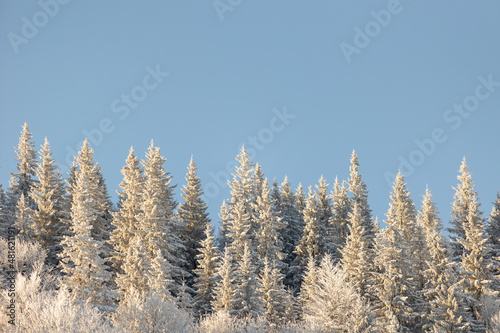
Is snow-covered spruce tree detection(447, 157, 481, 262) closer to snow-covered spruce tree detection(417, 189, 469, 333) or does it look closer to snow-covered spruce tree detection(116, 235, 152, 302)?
snow-covered spruce tree detection(417, 189, 469, 333)

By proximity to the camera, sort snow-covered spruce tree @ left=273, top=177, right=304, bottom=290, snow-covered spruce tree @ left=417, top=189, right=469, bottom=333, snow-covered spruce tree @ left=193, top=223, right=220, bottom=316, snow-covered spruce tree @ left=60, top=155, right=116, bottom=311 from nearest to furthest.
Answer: snow-covered spruce tree @ left=60, top=155, right=116, bottom=311 < snow-covered spruce tree @ left=417, top=189, right=469, bottom=333 < snow-covered spruce tree @ left=193, top=223, right=220, bottom=316 < snow-covered spruce tree @ left=273, top=177, right=304, bottom=290

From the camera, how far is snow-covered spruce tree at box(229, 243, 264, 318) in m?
42.4

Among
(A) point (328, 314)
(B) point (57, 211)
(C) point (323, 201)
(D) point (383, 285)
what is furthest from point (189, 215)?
(A) point (328, 314)

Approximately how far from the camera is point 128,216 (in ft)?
173

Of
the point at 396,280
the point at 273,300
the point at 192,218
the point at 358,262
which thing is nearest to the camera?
the point at 396,280

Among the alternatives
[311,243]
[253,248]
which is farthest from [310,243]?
[253,248]

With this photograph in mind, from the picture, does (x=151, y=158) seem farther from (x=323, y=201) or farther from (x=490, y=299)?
(x=490, y=299)

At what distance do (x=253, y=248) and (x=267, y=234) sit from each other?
11.3ft

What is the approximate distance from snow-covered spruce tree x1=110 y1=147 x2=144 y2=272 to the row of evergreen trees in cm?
14

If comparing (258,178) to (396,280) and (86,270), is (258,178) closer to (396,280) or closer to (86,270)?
(396,280)

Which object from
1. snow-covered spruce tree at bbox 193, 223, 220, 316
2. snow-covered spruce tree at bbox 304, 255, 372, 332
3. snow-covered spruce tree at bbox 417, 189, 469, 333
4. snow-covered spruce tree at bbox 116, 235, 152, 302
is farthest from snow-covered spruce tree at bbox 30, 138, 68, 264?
snow-covered spruce tree at bbox 417, 189, 469, 333

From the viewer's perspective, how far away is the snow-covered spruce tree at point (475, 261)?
154 ft

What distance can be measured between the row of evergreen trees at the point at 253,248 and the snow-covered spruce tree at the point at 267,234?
0.46ft

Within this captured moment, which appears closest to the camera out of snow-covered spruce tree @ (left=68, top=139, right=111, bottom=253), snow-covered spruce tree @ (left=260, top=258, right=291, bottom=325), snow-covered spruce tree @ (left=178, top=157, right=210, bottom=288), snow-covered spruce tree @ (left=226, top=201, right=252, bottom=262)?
snow-covered spruce tree @ (left=260, top=258, right=291, bottom=325)
